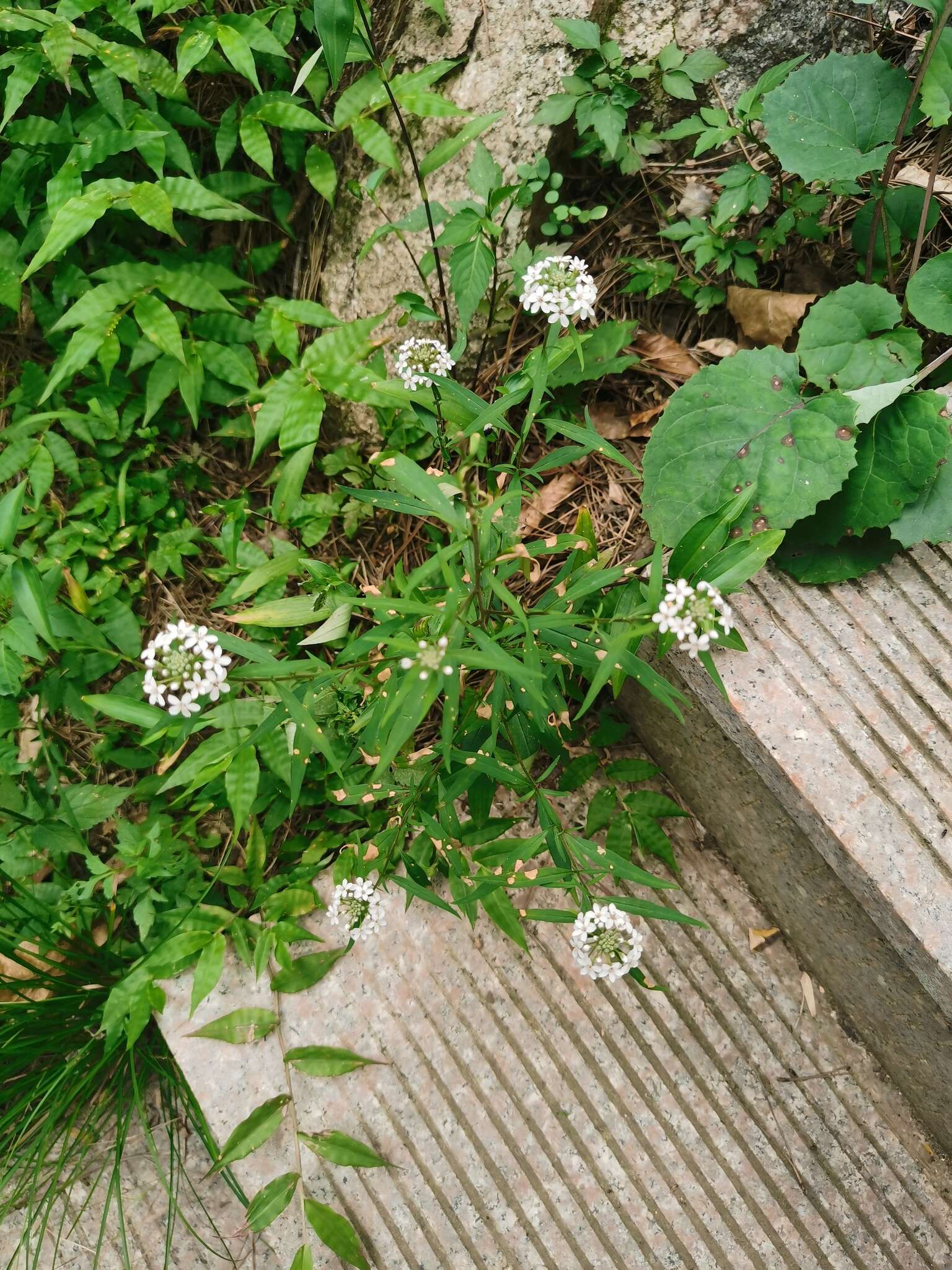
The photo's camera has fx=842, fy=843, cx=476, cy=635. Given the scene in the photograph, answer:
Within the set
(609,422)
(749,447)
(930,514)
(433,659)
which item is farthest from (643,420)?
(433,659)

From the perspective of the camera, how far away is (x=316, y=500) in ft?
7.39

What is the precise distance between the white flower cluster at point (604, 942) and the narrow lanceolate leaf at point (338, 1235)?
845mm

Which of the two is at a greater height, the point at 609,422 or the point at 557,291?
the point at 609,422

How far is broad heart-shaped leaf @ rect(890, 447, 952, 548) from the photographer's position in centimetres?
167

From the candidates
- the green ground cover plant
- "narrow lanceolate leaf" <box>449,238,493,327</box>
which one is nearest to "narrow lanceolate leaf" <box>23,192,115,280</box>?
the green ground cover plant

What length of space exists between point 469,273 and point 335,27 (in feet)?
1.66

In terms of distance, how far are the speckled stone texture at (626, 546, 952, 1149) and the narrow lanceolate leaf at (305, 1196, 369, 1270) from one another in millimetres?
1157

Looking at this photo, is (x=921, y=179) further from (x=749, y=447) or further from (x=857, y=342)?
(x=749, y=447)

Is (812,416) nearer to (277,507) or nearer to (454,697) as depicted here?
(454,697)

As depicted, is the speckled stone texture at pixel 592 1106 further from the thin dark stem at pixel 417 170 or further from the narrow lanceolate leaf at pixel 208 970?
the thin dark stem at pixel 417 170

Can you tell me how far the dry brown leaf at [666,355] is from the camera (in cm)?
215

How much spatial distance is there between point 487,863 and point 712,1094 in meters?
0.72

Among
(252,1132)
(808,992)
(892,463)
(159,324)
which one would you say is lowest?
(808,992)

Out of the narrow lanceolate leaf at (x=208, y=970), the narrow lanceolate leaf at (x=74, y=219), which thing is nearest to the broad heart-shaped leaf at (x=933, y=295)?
the narrow lanceolate leaf at (x=74, y=219)
